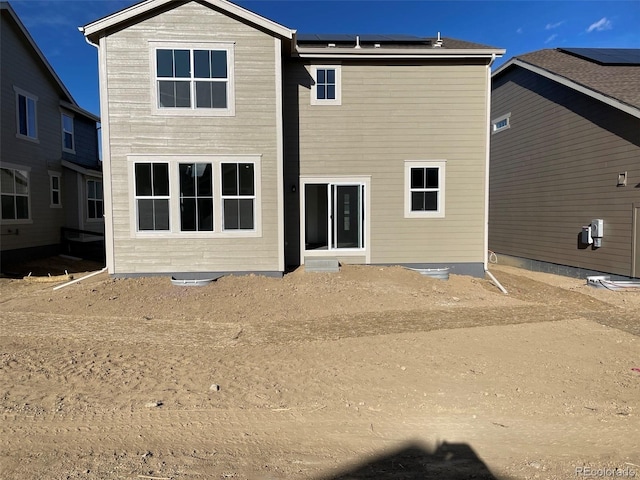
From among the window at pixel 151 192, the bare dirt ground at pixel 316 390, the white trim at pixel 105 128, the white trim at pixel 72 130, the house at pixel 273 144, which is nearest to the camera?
the bare dirt ground at pixel 316 390

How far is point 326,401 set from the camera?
4.15 meters

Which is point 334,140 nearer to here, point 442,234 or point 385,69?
point 385,69

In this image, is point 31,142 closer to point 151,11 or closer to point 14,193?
point 14,193

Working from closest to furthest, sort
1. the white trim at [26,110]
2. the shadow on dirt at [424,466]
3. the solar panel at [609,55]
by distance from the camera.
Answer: the shadow on dirt at [424,466]
the solar panel at [609,55]
the white trim at [26,110]

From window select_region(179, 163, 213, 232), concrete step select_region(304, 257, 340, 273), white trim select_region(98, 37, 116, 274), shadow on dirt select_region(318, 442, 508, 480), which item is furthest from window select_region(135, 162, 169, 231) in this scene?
shadow on dirt select_region(318, 442, 508, 480)

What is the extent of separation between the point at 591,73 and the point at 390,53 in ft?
22.9

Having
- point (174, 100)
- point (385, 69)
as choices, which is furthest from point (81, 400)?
point (385, 69)

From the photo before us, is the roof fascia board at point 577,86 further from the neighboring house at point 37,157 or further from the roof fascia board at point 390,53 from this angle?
the neighboring house at point 37,157

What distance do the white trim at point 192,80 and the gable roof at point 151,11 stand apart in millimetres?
665

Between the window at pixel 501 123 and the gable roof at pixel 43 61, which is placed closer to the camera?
the gable roof at pixel 43 61

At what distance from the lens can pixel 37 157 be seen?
15766 millimetres

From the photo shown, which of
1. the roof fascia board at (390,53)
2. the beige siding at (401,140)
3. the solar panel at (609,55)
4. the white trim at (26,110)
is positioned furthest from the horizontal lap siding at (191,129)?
the solar panel at (609,55)

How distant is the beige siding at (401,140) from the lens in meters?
11.5

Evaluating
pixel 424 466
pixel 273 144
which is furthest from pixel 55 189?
pixel 424 466
